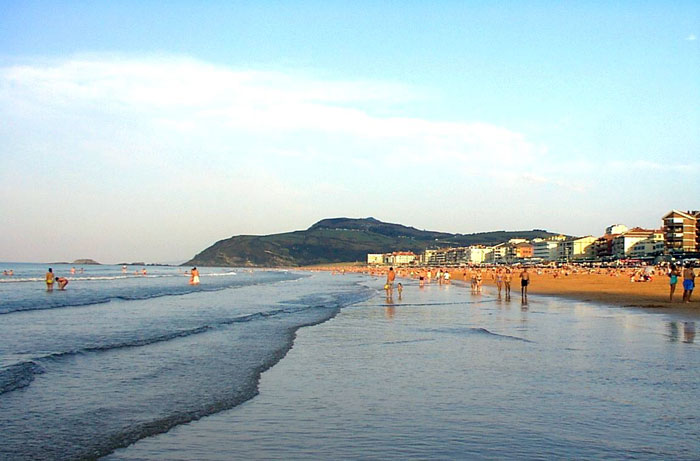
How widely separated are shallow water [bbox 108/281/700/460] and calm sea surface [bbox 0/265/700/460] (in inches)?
1.1

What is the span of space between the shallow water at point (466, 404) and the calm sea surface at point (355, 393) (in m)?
0.03

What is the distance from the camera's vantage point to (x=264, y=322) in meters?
19.9

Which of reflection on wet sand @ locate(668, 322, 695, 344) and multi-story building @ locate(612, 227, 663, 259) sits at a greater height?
multi-story building @ locate(612, 227, 663, 259)

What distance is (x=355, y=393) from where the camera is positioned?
28.1 feet

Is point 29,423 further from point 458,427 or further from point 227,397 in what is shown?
point 458,427

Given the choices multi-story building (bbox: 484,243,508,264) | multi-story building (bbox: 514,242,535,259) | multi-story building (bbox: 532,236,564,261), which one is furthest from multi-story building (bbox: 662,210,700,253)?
multi-story building (bbox: 484,243,508,264)

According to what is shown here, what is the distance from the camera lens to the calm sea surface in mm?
6121

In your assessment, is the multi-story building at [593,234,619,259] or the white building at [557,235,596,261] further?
the white building at [557,235,596,261]

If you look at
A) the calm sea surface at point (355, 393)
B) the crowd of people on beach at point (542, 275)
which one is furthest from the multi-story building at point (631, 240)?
the calm sea surface at point (355, 393)

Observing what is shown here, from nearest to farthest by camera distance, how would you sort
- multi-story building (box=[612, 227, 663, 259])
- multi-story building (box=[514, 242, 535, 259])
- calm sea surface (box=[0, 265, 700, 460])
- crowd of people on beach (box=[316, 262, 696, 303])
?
calm sea surface (box=[0, 265, 700, 460]), crowd of people on beach (box=[316, 262, 696, 303]), multi-story building (box=[612, 227, 663, 259]), multi-story building (box=[514, 242, 535, 259])

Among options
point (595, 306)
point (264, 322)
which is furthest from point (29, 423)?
point (595, 306)

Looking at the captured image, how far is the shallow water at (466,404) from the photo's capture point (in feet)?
19.7

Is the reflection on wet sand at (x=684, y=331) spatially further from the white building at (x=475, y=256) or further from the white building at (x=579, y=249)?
→ the white building at (x=475, y=256)

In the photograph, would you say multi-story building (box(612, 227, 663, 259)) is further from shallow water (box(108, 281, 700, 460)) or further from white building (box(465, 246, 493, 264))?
shallow water (box(108, 281, 700, 460))
